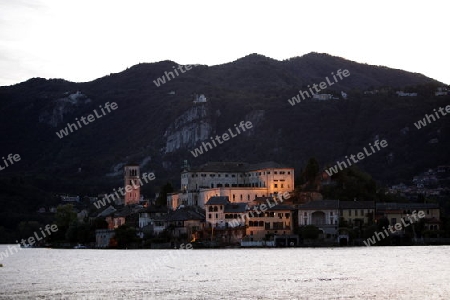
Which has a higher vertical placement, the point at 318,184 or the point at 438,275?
the point at 318,184

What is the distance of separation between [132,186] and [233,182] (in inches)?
1607

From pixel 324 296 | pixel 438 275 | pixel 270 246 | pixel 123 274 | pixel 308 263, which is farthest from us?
pixel 270 246

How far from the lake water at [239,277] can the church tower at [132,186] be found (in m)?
83.9

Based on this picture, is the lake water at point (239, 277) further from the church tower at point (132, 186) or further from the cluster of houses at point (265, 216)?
the church tower at point (132, 186)

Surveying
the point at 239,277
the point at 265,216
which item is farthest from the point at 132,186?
the point at 239,277

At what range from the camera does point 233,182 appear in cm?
15862

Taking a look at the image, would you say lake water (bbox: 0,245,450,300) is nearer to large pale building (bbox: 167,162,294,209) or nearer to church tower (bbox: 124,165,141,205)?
large pale building (bbox: 167,162,294,209)

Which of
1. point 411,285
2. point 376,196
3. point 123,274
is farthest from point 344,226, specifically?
point 411,285

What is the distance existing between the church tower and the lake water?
83.9 metres

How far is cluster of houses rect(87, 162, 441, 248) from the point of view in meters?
135

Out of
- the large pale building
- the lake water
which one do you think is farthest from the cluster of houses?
the lake water

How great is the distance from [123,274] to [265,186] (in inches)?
2815

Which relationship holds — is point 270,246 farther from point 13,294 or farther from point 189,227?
point 13,294

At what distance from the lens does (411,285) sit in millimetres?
65938
